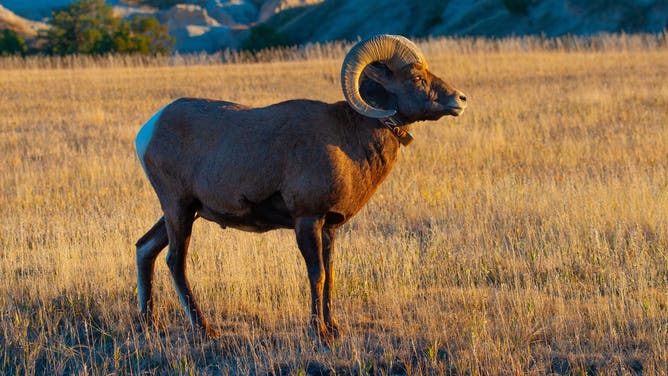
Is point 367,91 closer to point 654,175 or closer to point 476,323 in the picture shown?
point 476,323

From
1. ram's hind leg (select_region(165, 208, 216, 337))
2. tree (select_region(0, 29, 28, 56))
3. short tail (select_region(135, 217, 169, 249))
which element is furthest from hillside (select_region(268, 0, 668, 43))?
ram's hind leg (select_region(165, 208, 216, 337))

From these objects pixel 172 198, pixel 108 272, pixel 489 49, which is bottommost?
pixel 108 272

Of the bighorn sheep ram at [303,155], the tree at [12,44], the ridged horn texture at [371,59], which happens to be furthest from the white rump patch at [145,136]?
the tree at [12,44]

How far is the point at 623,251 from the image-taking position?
28.7ft

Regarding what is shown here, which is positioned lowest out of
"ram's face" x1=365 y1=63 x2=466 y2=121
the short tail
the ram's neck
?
the short tail

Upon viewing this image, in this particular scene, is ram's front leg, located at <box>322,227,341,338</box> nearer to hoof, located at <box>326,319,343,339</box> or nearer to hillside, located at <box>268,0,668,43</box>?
hoof, located at <box>326,319,343,339</box>

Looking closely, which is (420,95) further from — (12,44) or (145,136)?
(12,44)

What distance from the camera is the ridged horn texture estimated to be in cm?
650

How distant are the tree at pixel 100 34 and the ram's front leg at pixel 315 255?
44.0 metres

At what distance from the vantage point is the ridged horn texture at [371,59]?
256 inches

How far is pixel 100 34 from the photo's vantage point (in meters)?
50.7

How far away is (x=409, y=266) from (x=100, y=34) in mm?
45375

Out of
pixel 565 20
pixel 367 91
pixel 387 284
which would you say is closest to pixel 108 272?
pixel 387 284

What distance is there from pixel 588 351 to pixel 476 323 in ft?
2.82
